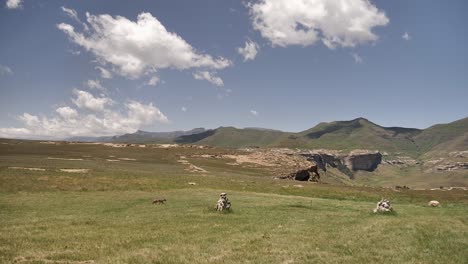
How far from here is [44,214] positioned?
109 ft

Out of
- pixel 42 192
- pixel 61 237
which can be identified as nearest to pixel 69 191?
pixel 42 192

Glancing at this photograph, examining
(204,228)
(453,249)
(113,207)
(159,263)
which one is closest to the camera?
(159,263)

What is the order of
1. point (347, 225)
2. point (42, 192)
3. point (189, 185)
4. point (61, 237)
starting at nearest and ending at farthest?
point (61, 237) < point (347, 225) < point (42, 192) < point (189, 185)

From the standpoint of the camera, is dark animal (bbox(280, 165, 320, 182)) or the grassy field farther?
dark animal (bbox(280, 165, 320, 182))

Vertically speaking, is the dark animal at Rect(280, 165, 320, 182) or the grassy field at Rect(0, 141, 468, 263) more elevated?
the grassy field at Rect(0, 141, 468, 263)

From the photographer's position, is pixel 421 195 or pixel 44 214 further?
pixel 421 195

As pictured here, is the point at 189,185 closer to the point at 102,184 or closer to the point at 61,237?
the point at 102,184

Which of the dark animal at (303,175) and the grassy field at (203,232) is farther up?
the grassy field at (203,232)

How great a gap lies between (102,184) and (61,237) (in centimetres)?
3216

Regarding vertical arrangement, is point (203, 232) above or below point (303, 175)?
above

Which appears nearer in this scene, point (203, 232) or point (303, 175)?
point (203, 232)

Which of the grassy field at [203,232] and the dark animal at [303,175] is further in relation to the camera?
the dark animal at [303,175]

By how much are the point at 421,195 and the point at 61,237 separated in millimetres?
59946

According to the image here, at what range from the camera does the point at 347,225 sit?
1187 inches
